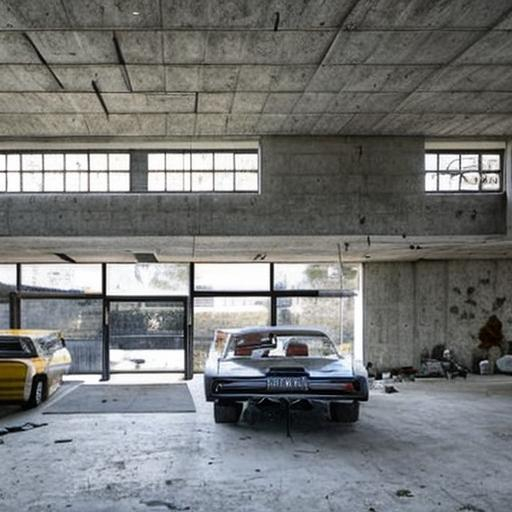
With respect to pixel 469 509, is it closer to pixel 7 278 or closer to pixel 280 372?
pixel 280 372

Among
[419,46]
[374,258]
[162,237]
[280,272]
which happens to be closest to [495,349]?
[374,258]

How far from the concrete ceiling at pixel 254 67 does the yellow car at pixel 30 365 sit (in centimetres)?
334

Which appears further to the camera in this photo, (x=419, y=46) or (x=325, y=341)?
(x=325, y=341)

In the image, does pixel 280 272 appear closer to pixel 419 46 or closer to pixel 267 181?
pixel 267 181

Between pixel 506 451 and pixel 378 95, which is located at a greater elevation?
pixel 378 95

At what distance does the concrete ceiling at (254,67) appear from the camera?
14.8ft

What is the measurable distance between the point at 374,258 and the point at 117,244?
227 inches

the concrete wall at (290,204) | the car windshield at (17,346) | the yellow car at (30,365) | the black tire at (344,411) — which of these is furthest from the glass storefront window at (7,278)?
the black tire at (344,411)

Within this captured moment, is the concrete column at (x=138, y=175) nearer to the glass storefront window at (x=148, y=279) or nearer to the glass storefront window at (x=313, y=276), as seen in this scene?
the glass storefront window at (x=148, y=279)

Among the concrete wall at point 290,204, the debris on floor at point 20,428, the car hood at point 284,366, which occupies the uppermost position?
the concrete wall at point 290,204

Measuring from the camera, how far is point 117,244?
9.23 m

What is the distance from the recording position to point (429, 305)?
1272 cm

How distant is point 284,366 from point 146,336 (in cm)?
643

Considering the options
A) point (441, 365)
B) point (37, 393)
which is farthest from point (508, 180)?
point (37, 393)
